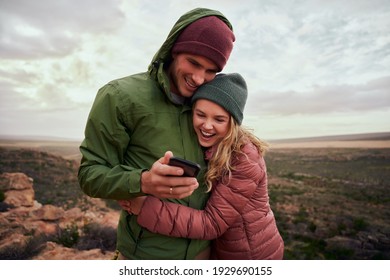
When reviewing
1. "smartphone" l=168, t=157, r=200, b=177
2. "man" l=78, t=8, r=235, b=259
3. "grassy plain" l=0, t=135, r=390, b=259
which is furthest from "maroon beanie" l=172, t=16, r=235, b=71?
"grassy plain" l=0, t=135, r=390, b=259

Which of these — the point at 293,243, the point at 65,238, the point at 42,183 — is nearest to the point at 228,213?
the point at 65,238

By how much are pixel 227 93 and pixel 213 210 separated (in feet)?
2.50

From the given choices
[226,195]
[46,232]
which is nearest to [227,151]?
[226,195]

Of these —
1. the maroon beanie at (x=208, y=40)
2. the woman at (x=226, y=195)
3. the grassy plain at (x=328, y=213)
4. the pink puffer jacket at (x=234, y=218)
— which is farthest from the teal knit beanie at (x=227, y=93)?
the grassy plain at (x=328, y=213)

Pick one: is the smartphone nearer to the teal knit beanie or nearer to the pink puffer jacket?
the pink puffer jacket

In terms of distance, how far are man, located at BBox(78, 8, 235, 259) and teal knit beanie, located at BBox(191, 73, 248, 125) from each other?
0.06 m

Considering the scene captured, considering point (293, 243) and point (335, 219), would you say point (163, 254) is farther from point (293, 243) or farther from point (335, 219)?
point (335, 219)

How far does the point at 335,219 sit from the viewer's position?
13.1 metres

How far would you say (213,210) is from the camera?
6.21 ft

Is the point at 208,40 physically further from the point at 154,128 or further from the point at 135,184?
the point at 135,184

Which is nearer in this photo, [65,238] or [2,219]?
[65,238]

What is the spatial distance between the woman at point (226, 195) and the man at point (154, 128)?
0.31 ft

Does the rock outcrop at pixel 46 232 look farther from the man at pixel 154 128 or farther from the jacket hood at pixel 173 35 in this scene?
the jacket hood at pixel 173 35
